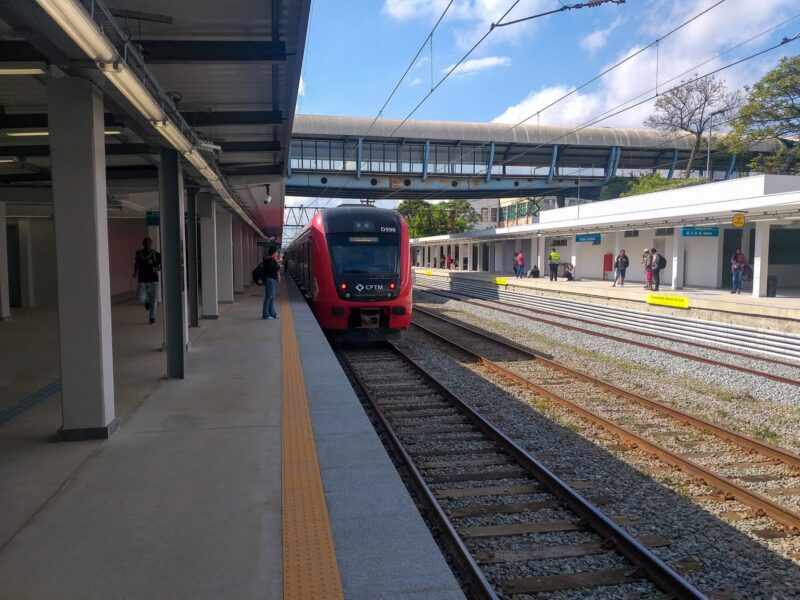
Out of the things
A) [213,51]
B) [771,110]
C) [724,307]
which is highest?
[771,110]

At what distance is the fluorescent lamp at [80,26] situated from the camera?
9.85 ft

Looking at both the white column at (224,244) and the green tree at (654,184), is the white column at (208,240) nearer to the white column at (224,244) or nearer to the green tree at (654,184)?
the white column at (224,244)

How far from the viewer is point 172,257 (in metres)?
7.26

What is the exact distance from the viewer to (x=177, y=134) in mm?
6164

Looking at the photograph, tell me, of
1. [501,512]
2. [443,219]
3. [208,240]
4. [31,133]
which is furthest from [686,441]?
[443,219]

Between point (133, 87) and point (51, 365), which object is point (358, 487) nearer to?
point (133, 87)

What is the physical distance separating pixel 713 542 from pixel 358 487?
259 cm

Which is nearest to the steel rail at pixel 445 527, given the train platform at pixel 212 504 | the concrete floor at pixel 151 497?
the train platform at pixel 212 504

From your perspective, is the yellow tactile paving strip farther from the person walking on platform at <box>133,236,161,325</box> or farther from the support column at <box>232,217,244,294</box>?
the support column at <box>232,217,244,294</box>

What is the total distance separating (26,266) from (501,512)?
1525cm

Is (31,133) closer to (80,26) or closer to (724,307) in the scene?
(80,26)

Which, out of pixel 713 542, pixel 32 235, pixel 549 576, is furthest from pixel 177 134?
pixel 32 235

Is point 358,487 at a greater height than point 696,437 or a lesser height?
greater

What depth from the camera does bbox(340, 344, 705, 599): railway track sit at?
374 cm
